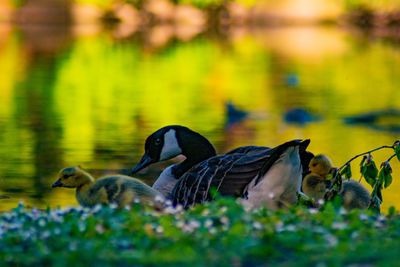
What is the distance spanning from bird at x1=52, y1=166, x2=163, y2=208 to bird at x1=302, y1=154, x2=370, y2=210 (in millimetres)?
1574

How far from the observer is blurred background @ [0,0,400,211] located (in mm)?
11930

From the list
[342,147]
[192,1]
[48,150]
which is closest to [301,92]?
[342,147]

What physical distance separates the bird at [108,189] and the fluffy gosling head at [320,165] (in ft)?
5.22

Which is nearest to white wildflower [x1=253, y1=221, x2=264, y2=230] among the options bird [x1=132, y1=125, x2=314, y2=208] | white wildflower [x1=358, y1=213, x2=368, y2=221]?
white wildflower [x1=358, y1=213, x2=368, y2=221]

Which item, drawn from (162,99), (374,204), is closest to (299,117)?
(162,99)

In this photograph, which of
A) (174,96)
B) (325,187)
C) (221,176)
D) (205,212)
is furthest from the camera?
(174,96)

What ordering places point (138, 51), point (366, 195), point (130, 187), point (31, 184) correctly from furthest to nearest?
1. point (138, 51)
2. point (31, 184)
3. point (366, 195)
4. point (130, 187)

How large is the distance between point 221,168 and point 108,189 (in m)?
0.89

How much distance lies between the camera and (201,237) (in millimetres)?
5543

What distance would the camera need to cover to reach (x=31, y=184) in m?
9.98

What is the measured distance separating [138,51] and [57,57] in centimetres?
452

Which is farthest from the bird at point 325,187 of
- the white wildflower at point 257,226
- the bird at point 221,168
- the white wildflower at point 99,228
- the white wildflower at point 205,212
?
the white wildflower at point 99,228

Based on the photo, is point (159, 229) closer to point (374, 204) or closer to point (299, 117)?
point (374, 204)

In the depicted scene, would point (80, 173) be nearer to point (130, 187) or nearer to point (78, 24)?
point (130, 187)
